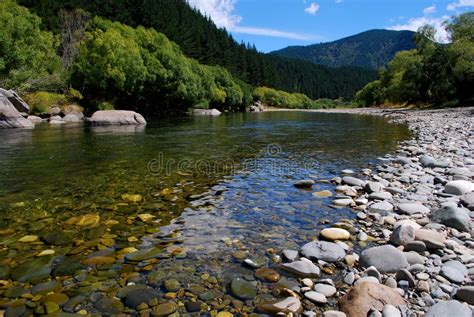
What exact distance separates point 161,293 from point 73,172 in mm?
7786

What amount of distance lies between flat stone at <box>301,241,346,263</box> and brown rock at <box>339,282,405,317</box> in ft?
3.14

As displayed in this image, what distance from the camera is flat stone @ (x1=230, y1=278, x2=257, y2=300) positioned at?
401 centimetres

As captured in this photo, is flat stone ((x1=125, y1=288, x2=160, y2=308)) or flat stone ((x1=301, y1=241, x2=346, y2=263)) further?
flat stone ((x1=301, y1=241, x2=346, y2=263))

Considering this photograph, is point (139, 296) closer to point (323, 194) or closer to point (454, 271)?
point (454, 271)

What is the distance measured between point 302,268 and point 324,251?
583 millimetres

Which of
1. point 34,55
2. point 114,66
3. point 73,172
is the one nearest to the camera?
point 73,172

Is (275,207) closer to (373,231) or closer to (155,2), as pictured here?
(373,231)

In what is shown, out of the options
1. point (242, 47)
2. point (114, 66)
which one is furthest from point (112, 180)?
point (242, 47)

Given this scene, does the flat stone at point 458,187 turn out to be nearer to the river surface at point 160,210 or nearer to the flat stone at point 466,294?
the river surface at point 160,210

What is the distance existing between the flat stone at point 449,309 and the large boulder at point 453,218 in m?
2.59

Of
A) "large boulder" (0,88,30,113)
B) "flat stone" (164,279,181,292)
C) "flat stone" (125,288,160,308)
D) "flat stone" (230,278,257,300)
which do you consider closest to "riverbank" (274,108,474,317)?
"flat stone" (230,278,257,300)

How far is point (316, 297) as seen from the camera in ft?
12.7

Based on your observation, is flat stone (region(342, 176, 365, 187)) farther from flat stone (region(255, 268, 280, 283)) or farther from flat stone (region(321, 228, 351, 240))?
flat stone (region(255, 268, 280, 283))

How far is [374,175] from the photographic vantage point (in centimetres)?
950
